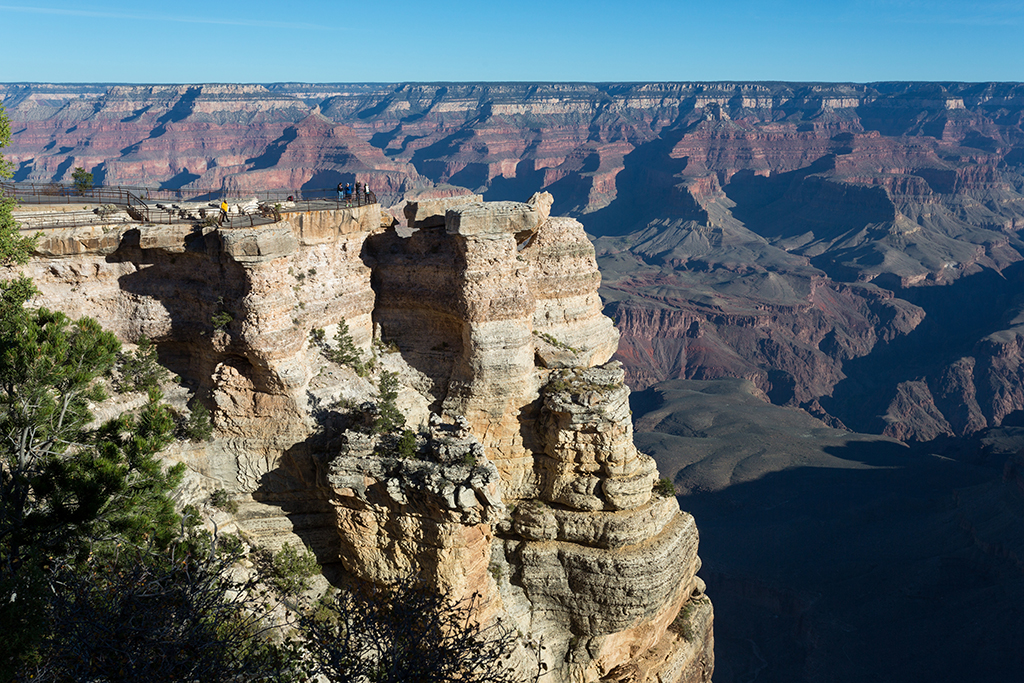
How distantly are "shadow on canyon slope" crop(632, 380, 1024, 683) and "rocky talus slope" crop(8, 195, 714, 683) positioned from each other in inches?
995

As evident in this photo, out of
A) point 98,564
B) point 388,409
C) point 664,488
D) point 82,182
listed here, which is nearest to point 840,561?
point 664,488

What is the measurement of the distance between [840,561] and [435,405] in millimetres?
44240

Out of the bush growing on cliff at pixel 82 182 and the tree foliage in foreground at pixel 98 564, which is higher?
the bush growing on cliff at pixel 82 182

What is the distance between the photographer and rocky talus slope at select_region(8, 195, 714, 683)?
74.4 ft

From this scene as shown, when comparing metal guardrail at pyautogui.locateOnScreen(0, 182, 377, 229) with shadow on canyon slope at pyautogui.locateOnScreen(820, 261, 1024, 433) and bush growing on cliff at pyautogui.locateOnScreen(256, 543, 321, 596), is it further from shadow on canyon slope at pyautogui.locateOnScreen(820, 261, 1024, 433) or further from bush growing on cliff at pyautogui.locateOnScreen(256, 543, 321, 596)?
shadow on canyon slope at pyautogui.locateOnScreen(820, 261, 1024, 433)

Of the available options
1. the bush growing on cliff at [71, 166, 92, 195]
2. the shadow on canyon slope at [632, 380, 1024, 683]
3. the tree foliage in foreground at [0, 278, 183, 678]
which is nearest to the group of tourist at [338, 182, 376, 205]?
the bush growing on cliff at [71, 166, 92, 195]

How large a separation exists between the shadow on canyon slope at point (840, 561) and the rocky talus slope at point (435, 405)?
2527 cm

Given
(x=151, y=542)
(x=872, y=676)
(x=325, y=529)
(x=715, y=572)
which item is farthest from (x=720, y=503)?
(x=151, y=542)

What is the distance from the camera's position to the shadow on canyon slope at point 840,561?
154 ft

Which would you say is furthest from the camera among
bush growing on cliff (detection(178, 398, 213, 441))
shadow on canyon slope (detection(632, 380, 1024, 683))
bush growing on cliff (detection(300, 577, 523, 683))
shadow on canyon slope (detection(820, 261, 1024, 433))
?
shadow on canyon slope (detection(820, 261, 1024, 433))

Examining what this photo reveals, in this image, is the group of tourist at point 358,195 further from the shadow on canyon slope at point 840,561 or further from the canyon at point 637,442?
the shadow on canyon slope at point 840,561

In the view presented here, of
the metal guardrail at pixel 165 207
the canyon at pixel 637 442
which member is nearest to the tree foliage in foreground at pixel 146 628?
the canyon at pixel 637 442

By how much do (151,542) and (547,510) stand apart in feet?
43.3

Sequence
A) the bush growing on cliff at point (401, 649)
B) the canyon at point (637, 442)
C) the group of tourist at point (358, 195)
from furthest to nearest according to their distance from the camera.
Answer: the group of tourist at point (358, 195)
the canyon at point (637, 442)
the bush growing on cliff at point (401, 649)
